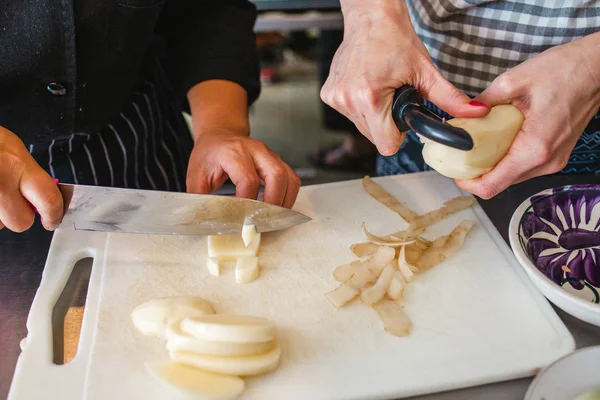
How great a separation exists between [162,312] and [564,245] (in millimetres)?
753

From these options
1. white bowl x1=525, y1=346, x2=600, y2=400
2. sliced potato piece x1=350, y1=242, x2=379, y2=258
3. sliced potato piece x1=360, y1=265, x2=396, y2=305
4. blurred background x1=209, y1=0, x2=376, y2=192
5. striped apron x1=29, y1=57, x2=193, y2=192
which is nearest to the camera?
white bowl x1=525, y1=346, x2=600, y2=400

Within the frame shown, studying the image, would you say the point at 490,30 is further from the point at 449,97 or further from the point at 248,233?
the point at 248,233

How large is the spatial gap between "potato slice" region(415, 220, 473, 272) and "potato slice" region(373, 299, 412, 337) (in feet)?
0.36

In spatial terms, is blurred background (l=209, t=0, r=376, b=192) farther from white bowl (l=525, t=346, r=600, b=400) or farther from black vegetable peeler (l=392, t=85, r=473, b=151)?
white bowl (l=525, t=346, r=600, b=400)

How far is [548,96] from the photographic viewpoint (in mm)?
917

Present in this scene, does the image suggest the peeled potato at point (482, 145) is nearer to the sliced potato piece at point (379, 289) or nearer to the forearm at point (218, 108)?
the sliced potato piece at point (379, 289)

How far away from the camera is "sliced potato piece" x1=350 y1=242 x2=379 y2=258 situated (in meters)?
1.10

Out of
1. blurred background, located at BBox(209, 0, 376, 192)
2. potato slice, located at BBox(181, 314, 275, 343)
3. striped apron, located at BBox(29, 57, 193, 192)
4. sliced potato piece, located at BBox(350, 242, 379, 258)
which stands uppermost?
potato slice, located at BBox(181, 314, 275, 343)

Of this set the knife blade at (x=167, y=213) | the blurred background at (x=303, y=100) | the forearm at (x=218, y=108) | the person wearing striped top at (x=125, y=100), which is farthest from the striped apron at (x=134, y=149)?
the blurred background at (x=303, y=100)

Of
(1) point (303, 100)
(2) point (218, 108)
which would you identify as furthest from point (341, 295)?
(1) point (303, 100)

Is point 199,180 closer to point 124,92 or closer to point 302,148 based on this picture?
point 124,92

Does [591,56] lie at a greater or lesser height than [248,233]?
greater

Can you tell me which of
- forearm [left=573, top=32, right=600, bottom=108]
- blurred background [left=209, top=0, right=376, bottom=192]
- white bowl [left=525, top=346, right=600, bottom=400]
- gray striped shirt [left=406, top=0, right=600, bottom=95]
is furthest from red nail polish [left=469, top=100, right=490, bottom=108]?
blurred background [left=209, top=0, right=376, bottom=192]

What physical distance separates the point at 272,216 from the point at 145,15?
51cm
